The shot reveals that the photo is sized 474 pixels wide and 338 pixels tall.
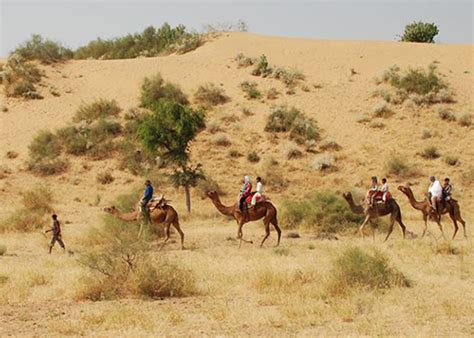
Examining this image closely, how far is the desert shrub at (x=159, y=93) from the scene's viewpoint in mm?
44156

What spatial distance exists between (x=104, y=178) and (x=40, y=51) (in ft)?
71.2

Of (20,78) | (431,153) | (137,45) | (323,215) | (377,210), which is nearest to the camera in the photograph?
(377,210)

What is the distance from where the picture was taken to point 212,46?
56.8m

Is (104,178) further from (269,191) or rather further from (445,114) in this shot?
(445,114)

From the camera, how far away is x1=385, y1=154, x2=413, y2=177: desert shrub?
3538 cm

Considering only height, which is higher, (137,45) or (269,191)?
(137,45)

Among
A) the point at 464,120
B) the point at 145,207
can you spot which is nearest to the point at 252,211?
the point at 145,207

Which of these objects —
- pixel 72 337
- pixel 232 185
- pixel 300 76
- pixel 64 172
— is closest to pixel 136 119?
pixel 64 172

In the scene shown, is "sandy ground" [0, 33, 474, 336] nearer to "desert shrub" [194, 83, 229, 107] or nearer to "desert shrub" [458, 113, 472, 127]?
"desert shrub" [458, 113, 472, 127]

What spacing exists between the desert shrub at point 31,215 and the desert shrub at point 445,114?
25.6 meters

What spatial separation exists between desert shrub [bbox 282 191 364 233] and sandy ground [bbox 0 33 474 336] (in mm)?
874

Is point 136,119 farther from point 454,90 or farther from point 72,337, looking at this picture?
point 72,337

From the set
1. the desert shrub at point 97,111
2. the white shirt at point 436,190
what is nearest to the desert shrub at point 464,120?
the white shirt at point 436,190

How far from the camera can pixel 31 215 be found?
982 inches
